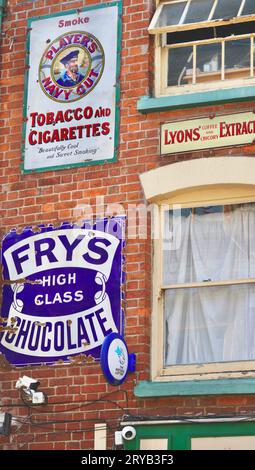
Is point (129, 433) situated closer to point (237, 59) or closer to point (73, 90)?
point (73, 90)

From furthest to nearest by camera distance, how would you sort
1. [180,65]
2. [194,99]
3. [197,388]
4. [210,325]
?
1. [180,65]
2. [194,99]
3. [210,325]
4. [197,388]

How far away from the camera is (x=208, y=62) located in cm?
1367

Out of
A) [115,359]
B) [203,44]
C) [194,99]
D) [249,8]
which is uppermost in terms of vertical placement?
[249,8]

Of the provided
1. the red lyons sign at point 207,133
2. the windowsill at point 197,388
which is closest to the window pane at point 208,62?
the red lyons sign at point 207,133

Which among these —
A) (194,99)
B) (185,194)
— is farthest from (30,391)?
(194,99)

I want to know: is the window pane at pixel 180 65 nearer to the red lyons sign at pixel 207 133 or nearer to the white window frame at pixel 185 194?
the red lyons sign at pixel 207 133

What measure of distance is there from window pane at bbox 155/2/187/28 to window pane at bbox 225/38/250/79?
0.72m

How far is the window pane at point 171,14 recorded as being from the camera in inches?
547

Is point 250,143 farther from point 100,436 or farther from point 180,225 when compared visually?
point 100,436

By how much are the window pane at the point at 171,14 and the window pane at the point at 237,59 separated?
721mm

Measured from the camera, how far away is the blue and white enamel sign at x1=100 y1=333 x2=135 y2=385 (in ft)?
39.2

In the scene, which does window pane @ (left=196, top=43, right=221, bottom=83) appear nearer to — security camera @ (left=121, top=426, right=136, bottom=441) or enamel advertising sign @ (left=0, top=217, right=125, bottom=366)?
enamel advertising sign @ (left=0, top=217, right=125, bottom=366)

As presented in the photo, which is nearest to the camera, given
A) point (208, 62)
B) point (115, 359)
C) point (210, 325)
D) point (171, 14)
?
point (115, 359)

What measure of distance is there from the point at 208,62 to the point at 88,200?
2.11 metres
